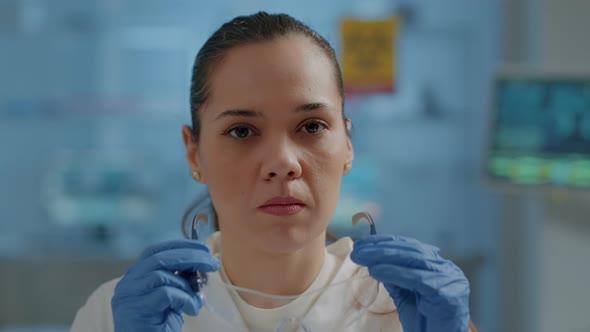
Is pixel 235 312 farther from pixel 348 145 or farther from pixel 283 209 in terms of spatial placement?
pixel 348 145

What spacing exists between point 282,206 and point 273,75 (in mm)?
211

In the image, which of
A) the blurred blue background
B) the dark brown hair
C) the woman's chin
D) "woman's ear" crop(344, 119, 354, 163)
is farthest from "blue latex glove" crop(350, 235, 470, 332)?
the blurred blue background

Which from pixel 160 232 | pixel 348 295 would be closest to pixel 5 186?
pixel 160 232

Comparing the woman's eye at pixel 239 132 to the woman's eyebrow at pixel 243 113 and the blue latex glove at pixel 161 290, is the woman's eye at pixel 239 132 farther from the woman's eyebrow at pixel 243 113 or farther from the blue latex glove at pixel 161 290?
the blue latex glove at pixel 161 290

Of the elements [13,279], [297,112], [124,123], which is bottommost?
[13,279]

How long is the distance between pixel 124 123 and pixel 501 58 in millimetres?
1811

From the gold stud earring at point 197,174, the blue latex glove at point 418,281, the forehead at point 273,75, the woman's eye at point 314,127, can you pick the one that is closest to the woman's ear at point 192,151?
the gold stud earring at point 197,174

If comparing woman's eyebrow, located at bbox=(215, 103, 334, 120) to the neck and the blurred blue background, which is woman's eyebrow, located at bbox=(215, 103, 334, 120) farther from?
the blurred blue background

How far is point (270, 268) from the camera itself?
1.26 m

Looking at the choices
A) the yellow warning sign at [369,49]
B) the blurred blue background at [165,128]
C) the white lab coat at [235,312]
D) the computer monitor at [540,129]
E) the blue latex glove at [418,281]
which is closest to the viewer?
the blue latex glove at [418,281]

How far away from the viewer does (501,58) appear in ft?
10.8

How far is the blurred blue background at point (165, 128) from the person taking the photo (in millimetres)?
3420

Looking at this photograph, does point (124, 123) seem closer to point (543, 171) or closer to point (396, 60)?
point (396, 60)

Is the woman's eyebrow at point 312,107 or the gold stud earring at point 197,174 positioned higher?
the woman's eyebrow at point 312,107
